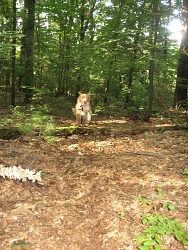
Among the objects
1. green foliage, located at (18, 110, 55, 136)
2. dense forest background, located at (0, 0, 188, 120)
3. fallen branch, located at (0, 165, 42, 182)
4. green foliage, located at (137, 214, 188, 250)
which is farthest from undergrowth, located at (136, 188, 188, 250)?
dense forest background, located at (0, 0, 188, 120)

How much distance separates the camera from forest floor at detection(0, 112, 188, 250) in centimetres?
256

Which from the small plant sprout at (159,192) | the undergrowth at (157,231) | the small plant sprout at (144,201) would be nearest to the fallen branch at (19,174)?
the small plant sprout at (144,201)

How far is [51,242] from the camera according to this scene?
2.48 m

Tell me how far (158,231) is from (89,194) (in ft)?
4.02

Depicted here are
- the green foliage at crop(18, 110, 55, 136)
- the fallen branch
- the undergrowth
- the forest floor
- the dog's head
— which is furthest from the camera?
the dog's head

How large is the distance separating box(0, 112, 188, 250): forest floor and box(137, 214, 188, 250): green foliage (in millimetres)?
56

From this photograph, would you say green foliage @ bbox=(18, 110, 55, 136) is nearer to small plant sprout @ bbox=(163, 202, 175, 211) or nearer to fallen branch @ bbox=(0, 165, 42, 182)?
fallen branch @ bbox=(0, 165, 42, 182)

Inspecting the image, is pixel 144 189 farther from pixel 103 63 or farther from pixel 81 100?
pixel 103 63

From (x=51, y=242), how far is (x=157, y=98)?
27.1ft

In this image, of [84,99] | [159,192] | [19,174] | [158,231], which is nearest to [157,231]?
[158,231]

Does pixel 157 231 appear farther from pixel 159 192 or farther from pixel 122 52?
pixel 122 52

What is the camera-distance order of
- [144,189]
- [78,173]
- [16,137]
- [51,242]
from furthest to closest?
[16,137] → [78,173] → [144,189] → [51,242]

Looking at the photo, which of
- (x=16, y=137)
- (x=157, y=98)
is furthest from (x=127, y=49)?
(x=16, y=137)

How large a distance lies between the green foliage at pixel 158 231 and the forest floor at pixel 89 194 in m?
0.06
